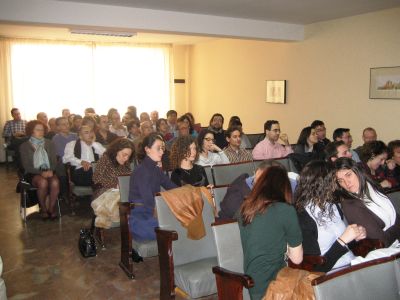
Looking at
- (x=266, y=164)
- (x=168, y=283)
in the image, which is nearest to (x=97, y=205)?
(x=168, y=283)

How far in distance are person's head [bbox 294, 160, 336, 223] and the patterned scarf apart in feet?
Answer: 13.6

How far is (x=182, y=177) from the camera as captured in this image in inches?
150

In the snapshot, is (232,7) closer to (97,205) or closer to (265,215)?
(97,205)

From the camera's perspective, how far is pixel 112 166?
14.4 feet

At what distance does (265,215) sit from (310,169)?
0.62 m

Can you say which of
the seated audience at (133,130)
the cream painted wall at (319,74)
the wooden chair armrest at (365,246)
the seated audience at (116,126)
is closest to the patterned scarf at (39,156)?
the seated audience at (133,130)

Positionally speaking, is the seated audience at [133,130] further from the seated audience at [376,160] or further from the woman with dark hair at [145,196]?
the seated audience at [376,160]

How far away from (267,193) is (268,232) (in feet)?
0.67

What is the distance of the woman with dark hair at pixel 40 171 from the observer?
5462 millimetres

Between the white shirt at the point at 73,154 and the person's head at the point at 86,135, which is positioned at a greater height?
the person's head at the point at 86,135

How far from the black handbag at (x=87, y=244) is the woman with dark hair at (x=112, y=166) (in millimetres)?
428

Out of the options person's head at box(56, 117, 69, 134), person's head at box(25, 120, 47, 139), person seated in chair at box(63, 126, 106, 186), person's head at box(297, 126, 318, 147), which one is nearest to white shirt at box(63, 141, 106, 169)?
person seated in chair at box(63, 126, 106, 186)

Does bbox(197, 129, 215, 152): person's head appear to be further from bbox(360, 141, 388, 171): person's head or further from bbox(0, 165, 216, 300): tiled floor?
bbox(360, 141, 388, 171): person's head

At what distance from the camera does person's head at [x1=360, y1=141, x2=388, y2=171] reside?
429 centimetres
